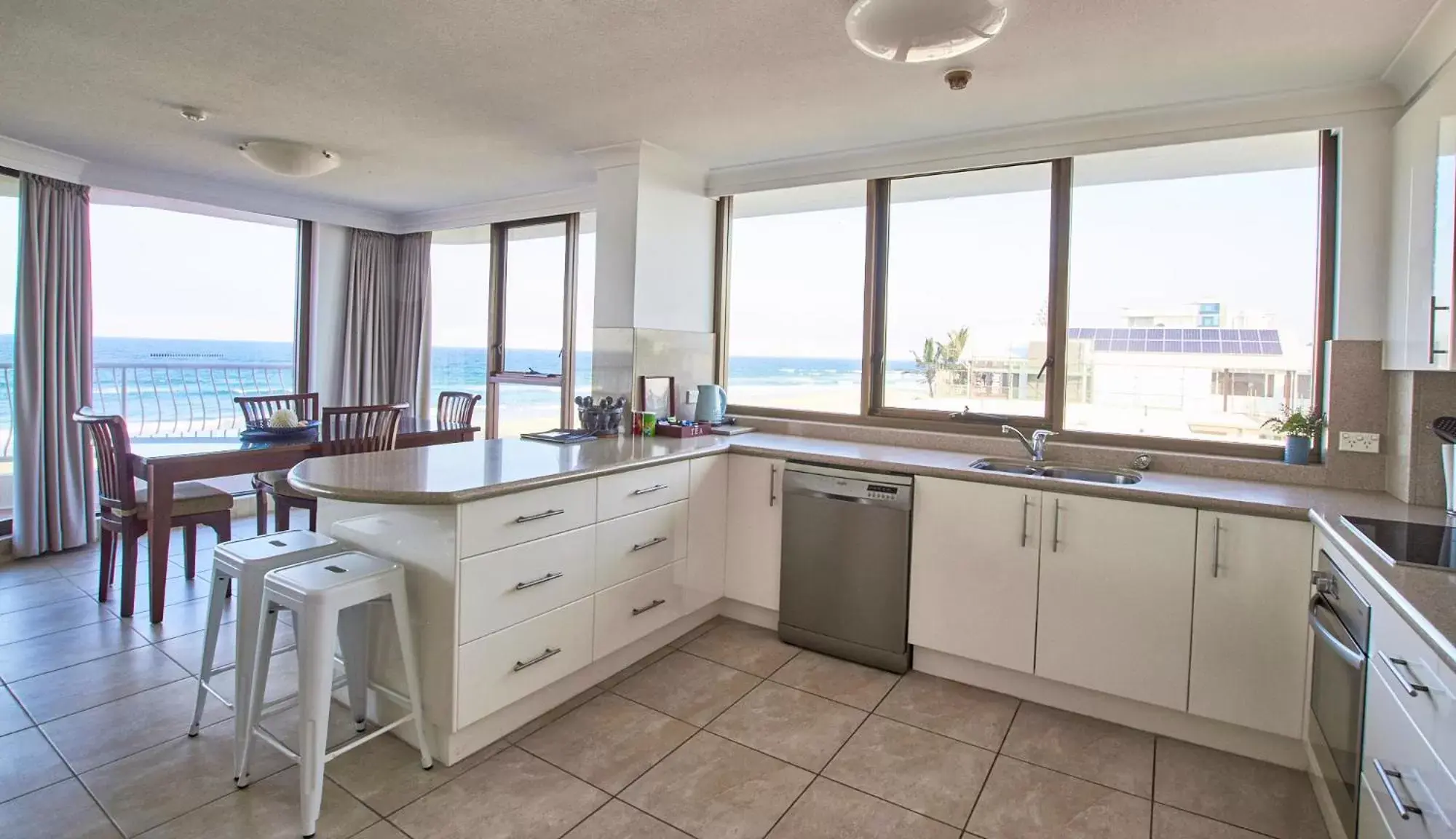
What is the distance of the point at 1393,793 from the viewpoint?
1336 mm

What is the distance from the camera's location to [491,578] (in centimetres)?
216

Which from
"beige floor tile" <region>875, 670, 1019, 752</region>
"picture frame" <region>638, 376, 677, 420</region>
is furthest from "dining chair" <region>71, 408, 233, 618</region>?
"beige floor tile" <region>875, 670, 1019, 752</region>

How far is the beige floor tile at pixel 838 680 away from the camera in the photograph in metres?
2.67

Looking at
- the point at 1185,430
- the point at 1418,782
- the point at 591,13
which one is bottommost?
the point at 1418,782

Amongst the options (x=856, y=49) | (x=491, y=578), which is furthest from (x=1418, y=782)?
(x=856, y=49)

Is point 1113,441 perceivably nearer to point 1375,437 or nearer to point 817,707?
point 1375,437

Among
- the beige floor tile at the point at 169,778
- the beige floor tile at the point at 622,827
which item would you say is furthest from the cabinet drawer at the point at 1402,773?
the beige floor tile at the point at 169,778

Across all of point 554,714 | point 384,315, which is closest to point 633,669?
point 554,714

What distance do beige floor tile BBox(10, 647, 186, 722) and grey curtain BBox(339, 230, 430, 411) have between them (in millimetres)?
3180

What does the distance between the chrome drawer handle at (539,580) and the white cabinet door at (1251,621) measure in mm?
2117

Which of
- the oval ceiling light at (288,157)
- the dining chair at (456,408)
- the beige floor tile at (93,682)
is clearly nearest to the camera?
the beige floor tile at (93,682)

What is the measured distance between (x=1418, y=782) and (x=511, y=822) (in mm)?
1954

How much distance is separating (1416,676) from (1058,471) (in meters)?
1.72

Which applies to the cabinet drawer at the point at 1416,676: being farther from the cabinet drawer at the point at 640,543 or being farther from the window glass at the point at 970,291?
the cabinet drawer at the point at 640,543
